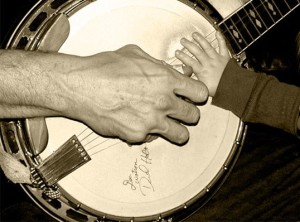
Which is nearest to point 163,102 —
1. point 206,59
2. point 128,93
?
point 128,93

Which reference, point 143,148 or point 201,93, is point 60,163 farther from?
point 201,93

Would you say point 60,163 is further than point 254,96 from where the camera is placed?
No

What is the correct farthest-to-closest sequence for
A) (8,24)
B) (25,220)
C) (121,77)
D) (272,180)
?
(272,180), (25,220), (8,24), (121,77)

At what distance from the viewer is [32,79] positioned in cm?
76

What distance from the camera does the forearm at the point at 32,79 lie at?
75cm

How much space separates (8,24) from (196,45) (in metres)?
0.39

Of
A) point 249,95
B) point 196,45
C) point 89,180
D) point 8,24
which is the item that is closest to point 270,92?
point 249,95

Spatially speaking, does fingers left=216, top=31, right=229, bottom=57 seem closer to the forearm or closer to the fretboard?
the fretboard

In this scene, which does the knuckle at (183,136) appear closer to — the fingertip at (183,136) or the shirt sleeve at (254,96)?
the fingertip at (183,136)

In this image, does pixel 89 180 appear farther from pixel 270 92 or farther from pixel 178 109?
pixel 270 92

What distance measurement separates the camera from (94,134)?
85 cm

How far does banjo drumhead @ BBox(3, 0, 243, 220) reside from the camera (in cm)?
84
